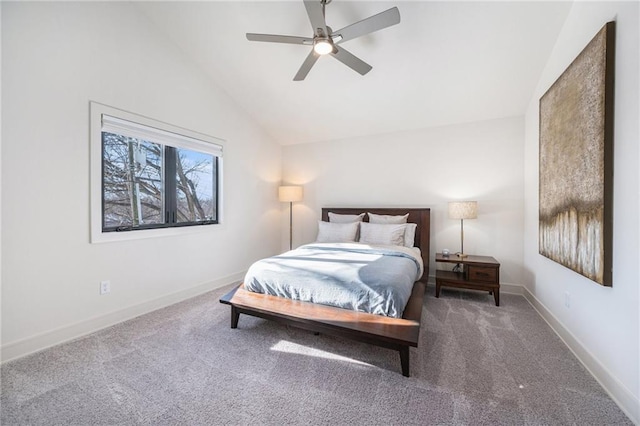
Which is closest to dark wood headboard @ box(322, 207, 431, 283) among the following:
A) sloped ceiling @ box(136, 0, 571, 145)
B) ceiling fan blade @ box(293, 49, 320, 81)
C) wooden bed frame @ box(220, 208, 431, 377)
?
wooden bed frame @ box(220, 208, 431, 377)

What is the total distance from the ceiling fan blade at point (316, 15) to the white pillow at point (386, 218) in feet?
8.08

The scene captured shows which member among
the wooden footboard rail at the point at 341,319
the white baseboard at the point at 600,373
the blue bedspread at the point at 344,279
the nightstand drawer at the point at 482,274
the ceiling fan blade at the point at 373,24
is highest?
the ceiling fan blade at the point at 373,24

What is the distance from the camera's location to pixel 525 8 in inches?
87.7

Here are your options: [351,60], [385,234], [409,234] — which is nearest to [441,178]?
[409,234]

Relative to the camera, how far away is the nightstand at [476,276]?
9.88 ft

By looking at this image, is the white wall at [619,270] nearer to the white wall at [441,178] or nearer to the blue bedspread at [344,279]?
the blue bedspread at [344,279]

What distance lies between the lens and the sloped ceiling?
7.73 ft

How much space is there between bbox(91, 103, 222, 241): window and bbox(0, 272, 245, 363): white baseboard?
76 cm

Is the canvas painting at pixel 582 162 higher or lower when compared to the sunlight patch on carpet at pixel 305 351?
higher

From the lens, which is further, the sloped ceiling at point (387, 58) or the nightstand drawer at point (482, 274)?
the nightstand drawer at point (482, 274)

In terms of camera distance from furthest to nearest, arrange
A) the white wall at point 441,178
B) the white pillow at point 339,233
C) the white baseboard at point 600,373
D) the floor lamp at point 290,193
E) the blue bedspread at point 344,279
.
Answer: the floor lamp at point 290,193 → the white pillow at point 339,233 → the white wall at point 441,178 → the blue bedspread at point 344,279 → the white baseboard at point 600,373

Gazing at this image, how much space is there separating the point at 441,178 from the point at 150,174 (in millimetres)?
3794

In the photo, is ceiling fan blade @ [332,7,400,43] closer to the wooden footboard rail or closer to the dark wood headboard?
the wooden footboard rail

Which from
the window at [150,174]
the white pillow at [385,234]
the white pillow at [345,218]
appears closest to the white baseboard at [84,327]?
the window at [150,174]
